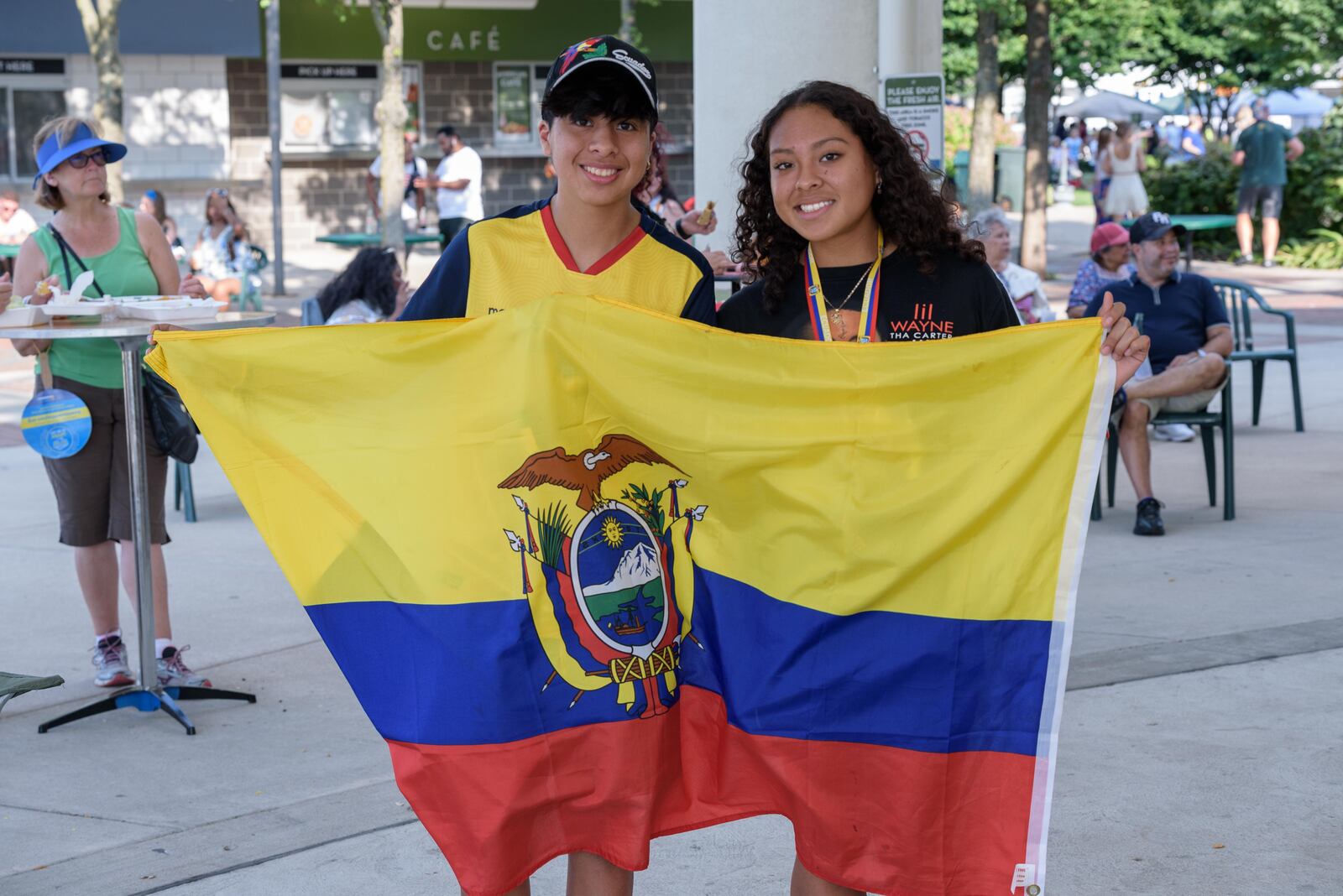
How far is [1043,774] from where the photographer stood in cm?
302

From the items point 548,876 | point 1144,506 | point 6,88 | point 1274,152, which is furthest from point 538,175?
point 548,876

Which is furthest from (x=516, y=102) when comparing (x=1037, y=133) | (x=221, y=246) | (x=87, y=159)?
(x=87, y=159)

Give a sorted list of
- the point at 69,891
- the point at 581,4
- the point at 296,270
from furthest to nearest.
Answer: the point at 581,4
the point at 296,270
the point at 69,891

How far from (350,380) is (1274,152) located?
846 inches

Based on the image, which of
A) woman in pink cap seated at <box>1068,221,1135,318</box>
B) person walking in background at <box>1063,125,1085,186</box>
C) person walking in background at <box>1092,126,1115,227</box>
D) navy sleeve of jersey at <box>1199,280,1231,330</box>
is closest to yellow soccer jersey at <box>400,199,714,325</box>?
navy sleeve of jersey at <box>1199,280,1231,330</box>

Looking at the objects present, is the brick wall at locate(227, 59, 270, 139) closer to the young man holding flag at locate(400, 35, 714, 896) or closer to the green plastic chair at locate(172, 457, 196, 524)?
the green plastic chair at locate(172, 457, 196, 524)

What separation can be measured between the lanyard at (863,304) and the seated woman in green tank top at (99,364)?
3.25 m

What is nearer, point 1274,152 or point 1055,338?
point 1055,338

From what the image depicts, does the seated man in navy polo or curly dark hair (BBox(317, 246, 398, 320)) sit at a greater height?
curly dark hair (BBox(317, 246, 398, 320))

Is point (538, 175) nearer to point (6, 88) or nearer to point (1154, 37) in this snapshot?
point (6, 88)

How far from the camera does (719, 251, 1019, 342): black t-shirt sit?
A: 3.15 metres

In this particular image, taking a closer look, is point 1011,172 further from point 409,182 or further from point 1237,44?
point 409,182

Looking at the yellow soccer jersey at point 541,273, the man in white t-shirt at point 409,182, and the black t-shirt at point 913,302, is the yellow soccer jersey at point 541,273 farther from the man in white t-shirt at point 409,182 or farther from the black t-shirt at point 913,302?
the man in white t-shirt at point 409,182

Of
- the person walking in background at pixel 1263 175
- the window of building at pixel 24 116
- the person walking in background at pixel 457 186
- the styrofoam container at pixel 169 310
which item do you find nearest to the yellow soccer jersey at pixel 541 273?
the styrofoam container at pixel 169 310
